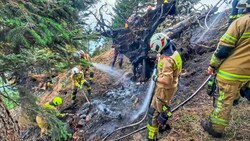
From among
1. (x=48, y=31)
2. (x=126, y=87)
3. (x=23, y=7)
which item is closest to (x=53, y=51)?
(x=48, y=31)

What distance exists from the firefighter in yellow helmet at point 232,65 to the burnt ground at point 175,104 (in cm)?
78

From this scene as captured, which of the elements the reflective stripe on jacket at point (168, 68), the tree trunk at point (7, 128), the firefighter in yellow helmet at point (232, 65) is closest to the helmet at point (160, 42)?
the reflective stripe on jacket at point (168, 68)

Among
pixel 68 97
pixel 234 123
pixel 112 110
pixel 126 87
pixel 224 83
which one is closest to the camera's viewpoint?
pixel 224 83

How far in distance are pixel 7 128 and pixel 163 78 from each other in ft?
8.75

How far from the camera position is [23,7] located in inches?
152

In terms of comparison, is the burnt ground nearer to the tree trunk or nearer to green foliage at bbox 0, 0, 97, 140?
green foliage at bbox 0, 0, 97, 140

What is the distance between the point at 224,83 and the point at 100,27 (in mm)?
6550

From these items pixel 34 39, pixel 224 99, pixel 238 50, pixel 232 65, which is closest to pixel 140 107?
pixel 224 99

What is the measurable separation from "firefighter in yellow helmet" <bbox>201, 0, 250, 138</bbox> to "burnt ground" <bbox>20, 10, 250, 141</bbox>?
78 centimetres

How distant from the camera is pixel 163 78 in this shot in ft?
13.4

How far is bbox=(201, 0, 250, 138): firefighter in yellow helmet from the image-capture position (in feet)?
11.1

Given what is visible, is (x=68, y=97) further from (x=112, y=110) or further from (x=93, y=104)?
(x=112, y=110)

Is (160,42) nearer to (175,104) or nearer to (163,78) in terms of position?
(163,78)

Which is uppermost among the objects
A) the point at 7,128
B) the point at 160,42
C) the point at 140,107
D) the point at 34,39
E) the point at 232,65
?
the point at 34,39
